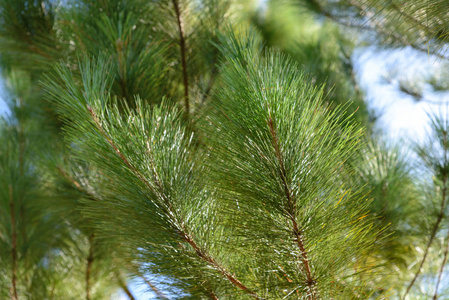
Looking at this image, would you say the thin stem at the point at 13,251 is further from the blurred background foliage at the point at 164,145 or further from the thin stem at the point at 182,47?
the thin stem at the point at 182,47

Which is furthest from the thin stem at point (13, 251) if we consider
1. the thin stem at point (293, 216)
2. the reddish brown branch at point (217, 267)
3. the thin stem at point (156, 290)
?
the thin stem at point (293, 216)

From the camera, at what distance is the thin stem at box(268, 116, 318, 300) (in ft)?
2.31

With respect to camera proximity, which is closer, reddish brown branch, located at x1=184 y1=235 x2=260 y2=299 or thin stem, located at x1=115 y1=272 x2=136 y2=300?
reddish brown branch, located at x1=184 y1=235 x2=260 y2=299

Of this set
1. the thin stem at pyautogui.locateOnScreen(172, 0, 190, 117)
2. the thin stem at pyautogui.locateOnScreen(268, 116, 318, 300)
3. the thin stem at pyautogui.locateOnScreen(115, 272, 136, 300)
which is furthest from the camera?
the thin stem at pyautogui.locateOnScreen(115, 272, 136, 300)

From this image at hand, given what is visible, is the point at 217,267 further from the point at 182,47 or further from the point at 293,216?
the point at 182,47

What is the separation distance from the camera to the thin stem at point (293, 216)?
0.70 m

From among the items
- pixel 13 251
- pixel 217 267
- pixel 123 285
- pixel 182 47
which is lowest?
pixel 217 267

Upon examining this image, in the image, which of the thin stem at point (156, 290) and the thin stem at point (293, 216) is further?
the thin stem at point (156, 290)

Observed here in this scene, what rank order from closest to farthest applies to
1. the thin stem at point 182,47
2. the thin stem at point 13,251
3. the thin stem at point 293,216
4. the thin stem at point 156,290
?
the thin stem at point 293,216 < the thin stem at point 156,290 < the thin stem at point 182,47 < the thin stem at point 13,251

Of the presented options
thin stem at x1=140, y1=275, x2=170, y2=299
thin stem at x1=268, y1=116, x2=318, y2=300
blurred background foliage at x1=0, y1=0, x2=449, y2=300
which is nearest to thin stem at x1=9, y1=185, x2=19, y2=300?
blurred background foliage at x1=0, y1=0, x2=449, y2=300

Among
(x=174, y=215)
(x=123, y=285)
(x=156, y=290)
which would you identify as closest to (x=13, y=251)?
(x=123, y=285)

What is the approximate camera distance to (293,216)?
76 cm

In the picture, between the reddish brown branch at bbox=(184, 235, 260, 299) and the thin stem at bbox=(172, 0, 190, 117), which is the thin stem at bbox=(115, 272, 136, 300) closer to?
the thin stem at bbox=(172, 0, 190, 117)

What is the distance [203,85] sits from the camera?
134 centimetres
